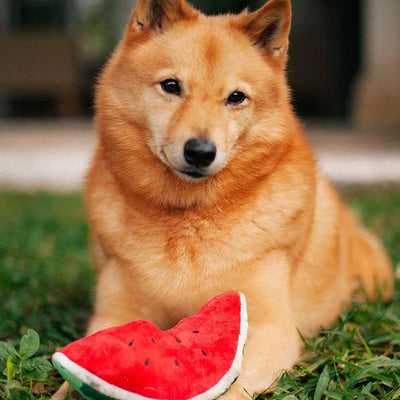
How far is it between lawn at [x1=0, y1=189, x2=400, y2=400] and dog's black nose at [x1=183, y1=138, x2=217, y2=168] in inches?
30.2

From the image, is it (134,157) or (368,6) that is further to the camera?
(368,6)

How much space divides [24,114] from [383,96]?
24.8 feet

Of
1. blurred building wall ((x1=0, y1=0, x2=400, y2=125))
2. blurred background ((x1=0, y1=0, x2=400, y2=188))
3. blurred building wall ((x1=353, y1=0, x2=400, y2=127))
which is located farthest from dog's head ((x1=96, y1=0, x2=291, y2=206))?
blurred building wall ((x1=0, y1=0, x2=400, y2=125))

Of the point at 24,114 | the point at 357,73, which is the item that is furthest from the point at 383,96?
the point at 24,114

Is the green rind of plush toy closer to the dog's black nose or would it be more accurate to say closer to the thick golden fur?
the thick golden fur

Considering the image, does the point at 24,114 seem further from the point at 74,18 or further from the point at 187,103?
the point at 187,103

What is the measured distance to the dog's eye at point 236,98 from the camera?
82.8 inches

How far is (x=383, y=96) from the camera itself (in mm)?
8023

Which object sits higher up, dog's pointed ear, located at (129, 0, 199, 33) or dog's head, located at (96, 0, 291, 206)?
dog's pointed ear, located at (129, 0, 199, 33)

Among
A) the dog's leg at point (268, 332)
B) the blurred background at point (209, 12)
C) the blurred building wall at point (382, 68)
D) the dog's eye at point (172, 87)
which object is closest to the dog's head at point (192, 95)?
the dog's eye at point (172, 87)

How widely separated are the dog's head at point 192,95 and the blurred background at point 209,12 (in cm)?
466

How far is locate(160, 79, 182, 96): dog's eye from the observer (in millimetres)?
2070

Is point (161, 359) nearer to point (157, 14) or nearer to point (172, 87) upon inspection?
point (172, 87)

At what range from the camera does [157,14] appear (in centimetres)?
226
